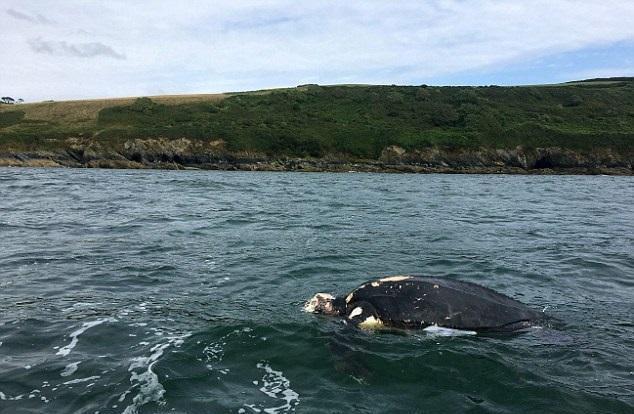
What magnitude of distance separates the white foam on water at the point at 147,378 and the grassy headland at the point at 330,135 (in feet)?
268

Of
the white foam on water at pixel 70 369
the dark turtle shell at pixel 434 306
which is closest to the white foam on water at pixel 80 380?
the white foam on water at pixel 70 369

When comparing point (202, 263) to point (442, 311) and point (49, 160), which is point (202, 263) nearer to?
point (442, 311)

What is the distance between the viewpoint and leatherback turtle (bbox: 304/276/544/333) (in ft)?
31.4

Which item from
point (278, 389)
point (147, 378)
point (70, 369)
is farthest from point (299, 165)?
point (278, 389)

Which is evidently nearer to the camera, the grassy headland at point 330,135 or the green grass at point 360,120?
the grassy headland at point 330,135

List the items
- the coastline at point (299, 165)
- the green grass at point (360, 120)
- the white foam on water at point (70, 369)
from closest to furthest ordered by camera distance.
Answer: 1. the white foam on water at point (70, 369)
2. the coastline at point (299, 165)
3. the green grass at point (360, 120)

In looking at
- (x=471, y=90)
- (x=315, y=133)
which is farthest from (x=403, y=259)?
(x=471, y=90)

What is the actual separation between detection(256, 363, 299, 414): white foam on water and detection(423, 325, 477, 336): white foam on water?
3.05 meters

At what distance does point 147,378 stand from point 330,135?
94494 millimetres

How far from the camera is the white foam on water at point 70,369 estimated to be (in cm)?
760

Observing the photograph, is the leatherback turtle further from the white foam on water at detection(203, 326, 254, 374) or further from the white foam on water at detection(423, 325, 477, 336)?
the white foam on water at detection(203, 326, 254, 374)

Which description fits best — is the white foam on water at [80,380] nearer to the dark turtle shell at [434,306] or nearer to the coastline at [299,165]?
the dark turtle shell at [434,306]

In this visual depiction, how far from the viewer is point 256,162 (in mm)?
91250

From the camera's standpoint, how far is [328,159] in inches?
3637
